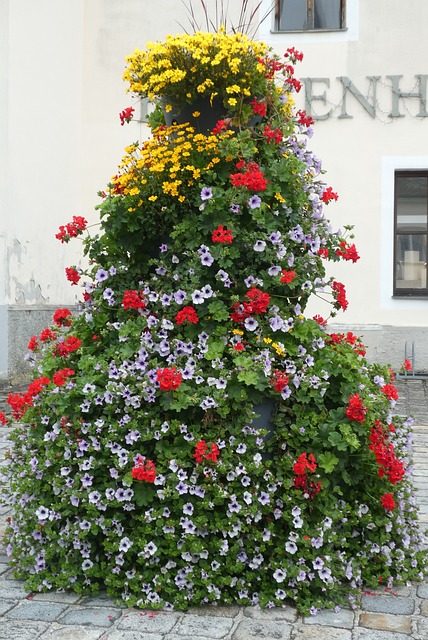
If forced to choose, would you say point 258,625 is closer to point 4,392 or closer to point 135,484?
point 135,484

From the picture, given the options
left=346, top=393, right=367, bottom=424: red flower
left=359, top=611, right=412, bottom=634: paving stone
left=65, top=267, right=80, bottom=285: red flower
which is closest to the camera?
left=359, top=611, right=412, bottom=634: paving stone

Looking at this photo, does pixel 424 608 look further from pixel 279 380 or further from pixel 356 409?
pixel 279 380

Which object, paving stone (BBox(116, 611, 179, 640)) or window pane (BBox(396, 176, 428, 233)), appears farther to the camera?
window pane (BBox(396, 176, 428, 233))

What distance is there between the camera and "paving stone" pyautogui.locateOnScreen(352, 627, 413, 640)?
290 cm

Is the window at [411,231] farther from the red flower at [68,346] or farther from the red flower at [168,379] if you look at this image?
the red flower at [168,379]

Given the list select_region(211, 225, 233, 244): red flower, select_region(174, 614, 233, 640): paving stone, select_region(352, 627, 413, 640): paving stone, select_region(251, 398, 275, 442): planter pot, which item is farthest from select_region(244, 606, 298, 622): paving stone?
select_region(211, 225, 233, 244): red flower

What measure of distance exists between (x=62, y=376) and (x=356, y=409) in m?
1.18

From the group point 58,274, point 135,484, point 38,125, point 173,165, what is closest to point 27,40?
point 38,125

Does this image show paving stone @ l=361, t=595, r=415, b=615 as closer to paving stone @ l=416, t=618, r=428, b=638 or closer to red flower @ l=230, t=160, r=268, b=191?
paving stone @ l=416, t=618, r=428, b=638

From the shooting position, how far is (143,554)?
3135 millimetres

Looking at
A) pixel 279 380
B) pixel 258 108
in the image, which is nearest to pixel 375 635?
pixel 279 380

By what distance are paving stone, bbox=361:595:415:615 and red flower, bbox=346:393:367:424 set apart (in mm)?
716

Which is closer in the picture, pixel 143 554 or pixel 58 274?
pixel 143 554

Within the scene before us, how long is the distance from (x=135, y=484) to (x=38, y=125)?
8004 mm
